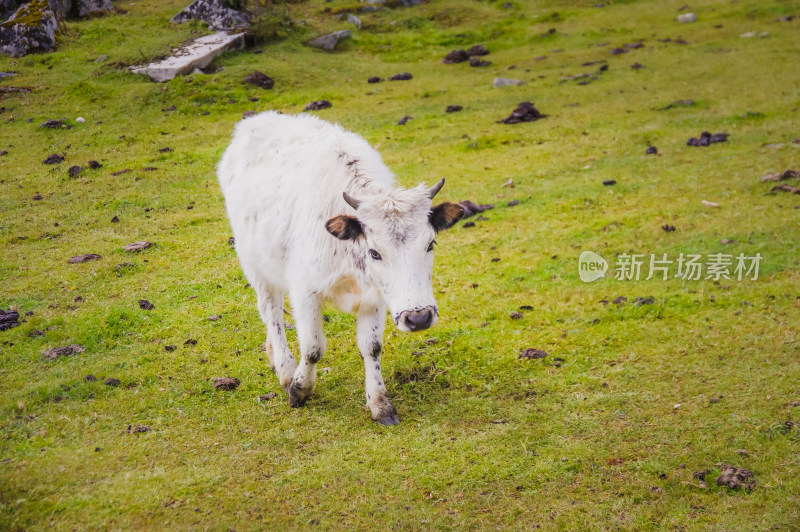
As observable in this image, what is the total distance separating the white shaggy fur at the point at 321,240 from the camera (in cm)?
666

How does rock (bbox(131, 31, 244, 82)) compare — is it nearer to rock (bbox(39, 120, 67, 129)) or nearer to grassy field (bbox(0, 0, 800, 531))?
grassy field (bbox(0, 0, 800, 531))

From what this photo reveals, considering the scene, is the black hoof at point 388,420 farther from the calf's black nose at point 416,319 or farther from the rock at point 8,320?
the rock at point 8,320

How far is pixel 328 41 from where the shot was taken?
29.1 m

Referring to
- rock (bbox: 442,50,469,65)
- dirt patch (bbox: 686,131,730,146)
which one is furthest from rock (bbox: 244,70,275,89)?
dirt patch (bbox: 686,131,730,146)

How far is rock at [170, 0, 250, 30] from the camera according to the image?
27.7m

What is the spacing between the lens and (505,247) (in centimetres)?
1288

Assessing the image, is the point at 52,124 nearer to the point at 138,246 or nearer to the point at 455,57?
the point at 138,246

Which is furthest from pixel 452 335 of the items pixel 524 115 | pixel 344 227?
pixel 524 115

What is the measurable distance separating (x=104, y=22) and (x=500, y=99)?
1714 cm

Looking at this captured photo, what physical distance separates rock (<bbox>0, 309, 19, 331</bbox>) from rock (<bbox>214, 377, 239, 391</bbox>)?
367 centimetres

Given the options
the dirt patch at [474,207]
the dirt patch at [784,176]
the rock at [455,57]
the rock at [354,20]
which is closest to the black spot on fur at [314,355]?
the dirt patch at [474,207]

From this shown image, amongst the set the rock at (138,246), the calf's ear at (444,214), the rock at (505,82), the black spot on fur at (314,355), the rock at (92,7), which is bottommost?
the rock at (138,246)

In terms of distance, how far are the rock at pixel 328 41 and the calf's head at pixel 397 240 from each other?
23.8 m

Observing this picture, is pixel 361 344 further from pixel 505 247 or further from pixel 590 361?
pixel 505 247
